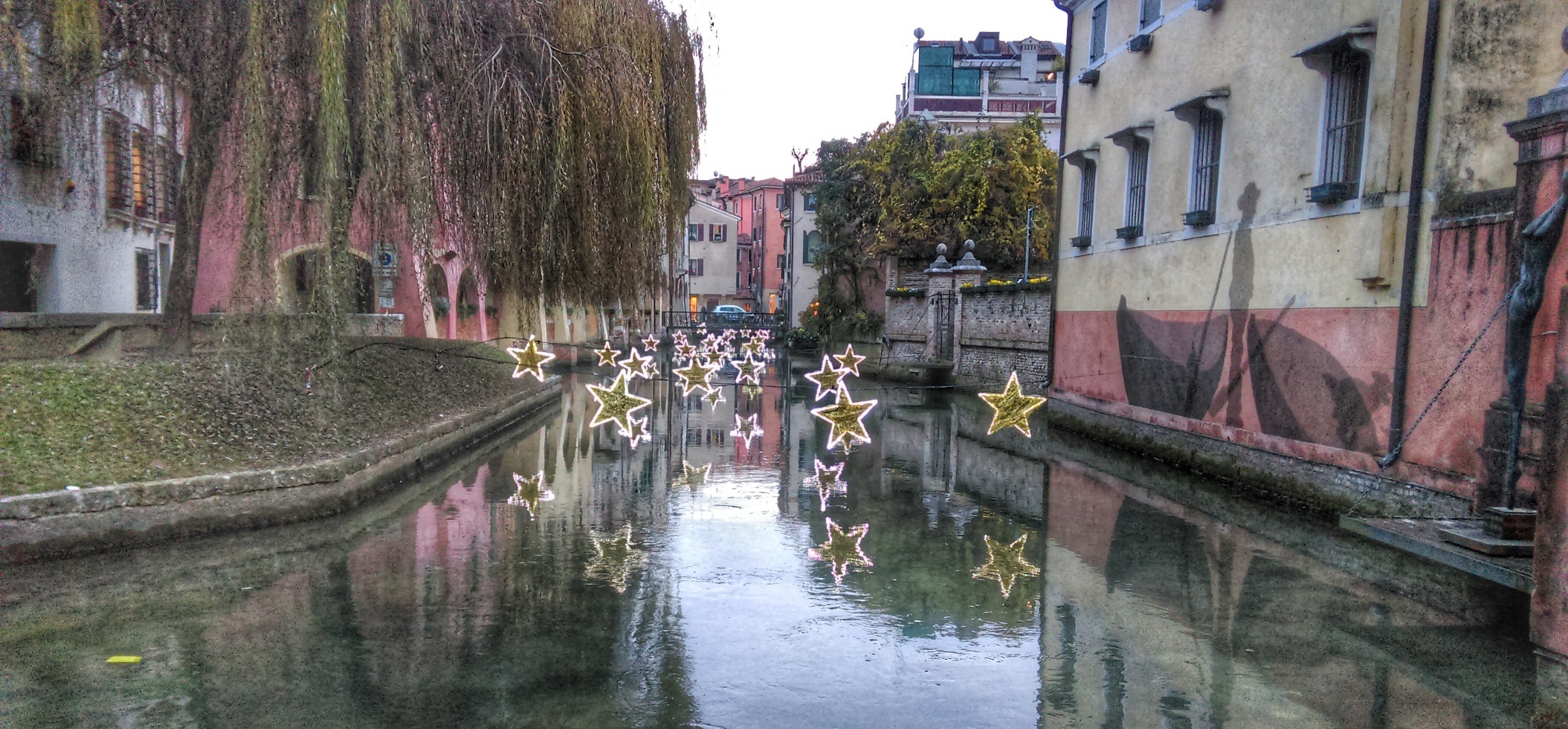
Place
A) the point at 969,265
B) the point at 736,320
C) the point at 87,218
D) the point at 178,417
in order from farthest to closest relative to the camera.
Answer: the point at 736,320 < the point at 969,265 < the point at 87,218 < the point at 178,417

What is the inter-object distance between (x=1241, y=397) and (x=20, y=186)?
2059cm

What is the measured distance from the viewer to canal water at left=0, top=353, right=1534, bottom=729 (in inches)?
193

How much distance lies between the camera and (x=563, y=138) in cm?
1081

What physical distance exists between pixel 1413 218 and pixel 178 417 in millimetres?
12835

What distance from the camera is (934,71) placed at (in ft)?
155

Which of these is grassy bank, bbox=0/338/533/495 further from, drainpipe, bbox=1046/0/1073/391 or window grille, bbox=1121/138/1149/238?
drainpipe, bbox=1046/0/1073/391

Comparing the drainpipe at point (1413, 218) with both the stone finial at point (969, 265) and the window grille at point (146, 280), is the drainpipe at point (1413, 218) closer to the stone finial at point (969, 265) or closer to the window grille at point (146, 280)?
the stone finial at point (969, 265)

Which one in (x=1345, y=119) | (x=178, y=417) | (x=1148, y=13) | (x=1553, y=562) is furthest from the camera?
(x=1148, y=13)

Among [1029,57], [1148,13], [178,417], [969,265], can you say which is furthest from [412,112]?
[1029,57]

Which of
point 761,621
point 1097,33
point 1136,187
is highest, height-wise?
point 1097,33

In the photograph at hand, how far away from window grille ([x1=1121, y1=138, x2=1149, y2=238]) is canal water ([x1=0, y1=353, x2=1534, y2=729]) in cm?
692

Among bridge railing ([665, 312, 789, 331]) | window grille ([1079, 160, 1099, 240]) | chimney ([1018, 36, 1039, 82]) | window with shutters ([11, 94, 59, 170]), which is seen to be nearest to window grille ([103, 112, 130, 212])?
window with shutters ([11, 94, 59, 170])

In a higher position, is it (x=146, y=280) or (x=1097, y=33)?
(x=1097, y=33)

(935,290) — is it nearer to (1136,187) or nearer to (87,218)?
(1136,187)
